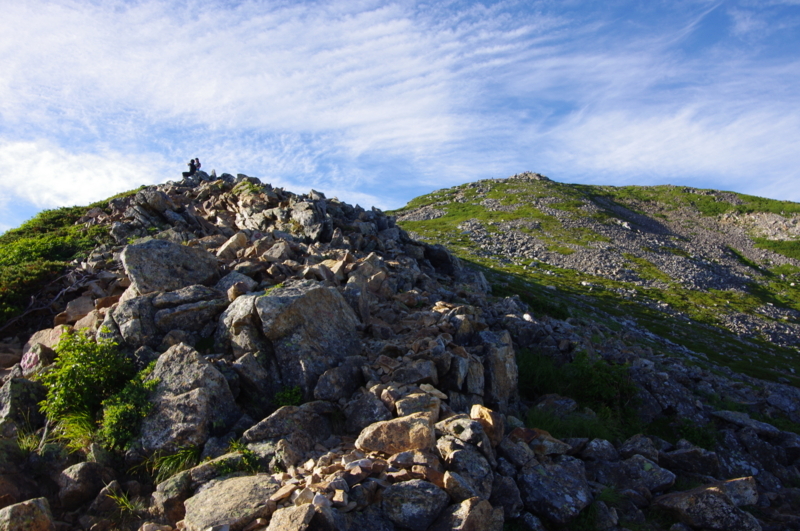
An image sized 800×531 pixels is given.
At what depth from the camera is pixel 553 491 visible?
916 centimetres

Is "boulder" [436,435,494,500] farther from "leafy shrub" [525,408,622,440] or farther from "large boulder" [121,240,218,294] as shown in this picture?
"large boulder" [121,240,218,294]

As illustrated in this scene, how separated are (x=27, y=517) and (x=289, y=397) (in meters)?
5.12

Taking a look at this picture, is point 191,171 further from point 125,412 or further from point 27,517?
point 27,517

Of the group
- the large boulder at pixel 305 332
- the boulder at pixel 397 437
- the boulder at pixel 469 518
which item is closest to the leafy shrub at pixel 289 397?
the large boulder at pixel 305 332

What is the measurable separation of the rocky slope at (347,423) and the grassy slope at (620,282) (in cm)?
1695

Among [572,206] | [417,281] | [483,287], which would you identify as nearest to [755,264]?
[572,206]

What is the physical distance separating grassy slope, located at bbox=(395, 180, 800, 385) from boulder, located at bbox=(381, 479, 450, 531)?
86.2 ft

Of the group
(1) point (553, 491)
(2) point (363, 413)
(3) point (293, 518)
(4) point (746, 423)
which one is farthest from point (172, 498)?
(4) point (746, 423)

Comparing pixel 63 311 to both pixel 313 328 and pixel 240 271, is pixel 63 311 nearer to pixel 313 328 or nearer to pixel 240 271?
pixel 240 271

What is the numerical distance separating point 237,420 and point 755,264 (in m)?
109

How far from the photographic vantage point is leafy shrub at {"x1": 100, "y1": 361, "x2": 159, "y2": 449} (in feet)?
32.4

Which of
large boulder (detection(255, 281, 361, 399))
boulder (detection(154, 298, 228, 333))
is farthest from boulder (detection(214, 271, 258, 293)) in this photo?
large boulder (detection(255, 281, 361, 399))

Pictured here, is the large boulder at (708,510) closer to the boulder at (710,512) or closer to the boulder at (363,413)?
the boulder at (710,512)

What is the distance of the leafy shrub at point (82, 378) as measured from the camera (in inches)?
415
